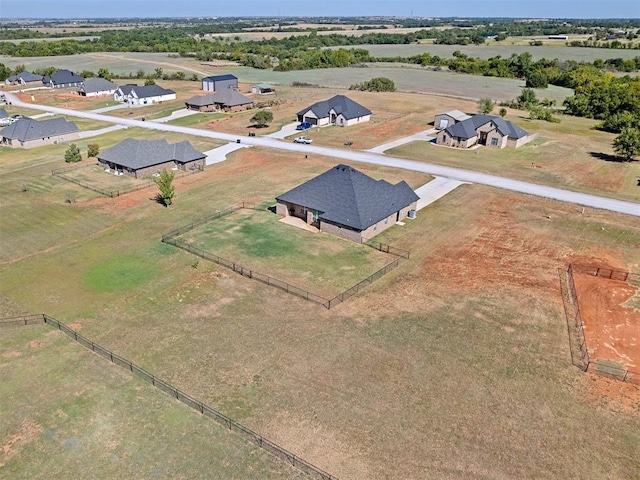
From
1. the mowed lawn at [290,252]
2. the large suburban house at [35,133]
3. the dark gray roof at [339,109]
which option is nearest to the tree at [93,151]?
the large suburban house at [35,133]

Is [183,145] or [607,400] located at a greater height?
[183,145]

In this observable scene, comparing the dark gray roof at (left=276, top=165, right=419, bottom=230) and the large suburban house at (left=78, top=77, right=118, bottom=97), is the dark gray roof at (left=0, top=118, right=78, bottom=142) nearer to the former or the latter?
the large suburban house at (left=78, top=77, right=118, bottom=97)

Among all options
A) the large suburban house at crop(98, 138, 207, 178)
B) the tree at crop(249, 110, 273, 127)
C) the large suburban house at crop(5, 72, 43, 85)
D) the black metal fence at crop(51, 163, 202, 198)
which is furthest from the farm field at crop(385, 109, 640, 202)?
the large suburban house at crop(5, 72, 43, 85)

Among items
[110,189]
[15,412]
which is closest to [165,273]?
[15,412]

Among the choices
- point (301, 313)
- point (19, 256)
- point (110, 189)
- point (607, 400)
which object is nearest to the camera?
point (607, 400)

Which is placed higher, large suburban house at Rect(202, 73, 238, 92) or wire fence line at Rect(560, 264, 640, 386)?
large suburban house at Rect(202, 73, 238, 92)

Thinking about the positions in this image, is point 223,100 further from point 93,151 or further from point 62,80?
point 62,80

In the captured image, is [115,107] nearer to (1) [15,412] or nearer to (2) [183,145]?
(2) [183,145]
